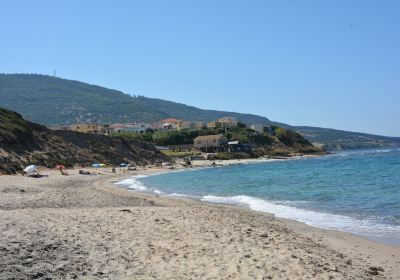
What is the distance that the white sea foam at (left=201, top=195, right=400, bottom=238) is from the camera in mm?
15352

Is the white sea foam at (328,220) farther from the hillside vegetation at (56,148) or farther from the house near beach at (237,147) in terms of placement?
the house near beach at (237,147)

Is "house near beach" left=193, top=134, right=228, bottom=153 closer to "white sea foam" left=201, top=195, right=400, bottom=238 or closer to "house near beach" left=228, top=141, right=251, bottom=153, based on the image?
"house near beach" left=228, top=141, right=251, bottom=153

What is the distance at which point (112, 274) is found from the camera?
8.17m

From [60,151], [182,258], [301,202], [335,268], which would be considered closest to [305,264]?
[335,268]

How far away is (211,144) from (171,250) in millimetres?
120143

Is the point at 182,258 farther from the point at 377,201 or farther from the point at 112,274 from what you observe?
the point at 377,201

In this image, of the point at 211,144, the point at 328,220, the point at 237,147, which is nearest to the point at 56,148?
the point at 328,220

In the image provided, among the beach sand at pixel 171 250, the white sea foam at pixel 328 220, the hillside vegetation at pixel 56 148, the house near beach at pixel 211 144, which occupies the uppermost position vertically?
the house near beach at pixel 211 144

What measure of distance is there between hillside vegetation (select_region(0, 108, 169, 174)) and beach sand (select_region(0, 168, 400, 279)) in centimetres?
3017

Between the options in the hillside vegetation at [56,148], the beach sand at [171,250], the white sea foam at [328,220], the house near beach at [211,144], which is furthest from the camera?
the house near beach at [211,144]

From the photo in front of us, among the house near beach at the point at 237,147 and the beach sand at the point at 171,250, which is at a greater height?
the house near beach at the point at 237,147

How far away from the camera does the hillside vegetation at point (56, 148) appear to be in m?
50.4

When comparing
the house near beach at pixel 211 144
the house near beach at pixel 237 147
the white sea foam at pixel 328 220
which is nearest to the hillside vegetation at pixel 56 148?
the white sea foam at pixel 328 220

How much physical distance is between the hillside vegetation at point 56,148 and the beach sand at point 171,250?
99.0 ft
